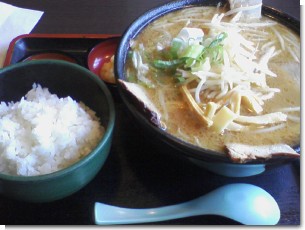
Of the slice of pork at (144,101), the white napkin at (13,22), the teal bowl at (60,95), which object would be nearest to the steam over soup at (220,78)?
the slice of pork at (144,101)

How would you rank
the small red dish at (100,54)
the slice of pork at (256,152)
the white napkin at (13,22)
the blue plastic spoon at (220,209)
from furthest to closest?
the white napkin at (13,22), the small red dish at (100,54), the blue plastic spoon at (220,209), the slice of pork at (256,152)

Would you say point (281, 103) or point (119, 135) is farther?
point (119, 135)

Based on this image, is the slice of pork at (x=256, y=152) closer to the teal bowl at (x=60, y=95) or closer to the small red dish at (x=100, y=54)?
the teal bowl at (x=60, y=95)

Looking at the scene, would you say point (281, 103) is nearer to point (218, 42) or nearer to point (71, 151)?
point (218, 42)

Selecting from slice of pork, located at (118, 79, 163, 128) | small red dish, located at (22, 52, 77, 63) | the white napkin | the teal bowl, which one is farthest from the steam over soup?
the white napkin

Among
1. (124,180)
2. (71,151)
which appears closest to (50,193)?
(71,151)

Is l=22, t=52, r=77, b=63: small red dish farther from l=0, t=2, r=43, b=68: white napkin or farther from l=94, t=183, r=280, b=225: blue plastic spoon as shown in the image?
l=94, t=183, r=280, b=225: blue plastic spoon
